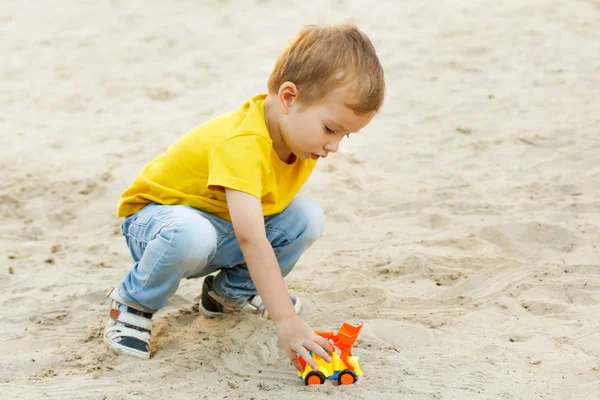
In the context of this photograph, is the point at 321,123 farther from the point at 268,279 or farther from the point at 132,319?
the point at 132,319

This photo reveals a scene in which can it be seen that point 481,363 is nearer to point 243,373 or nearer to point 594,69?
point 243,373

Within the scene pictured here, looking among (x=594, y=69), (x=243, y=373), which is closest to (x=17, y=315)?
(x=243, y=373)

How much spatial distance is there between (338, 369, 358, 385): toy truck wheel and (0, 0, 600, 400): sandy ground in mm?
30

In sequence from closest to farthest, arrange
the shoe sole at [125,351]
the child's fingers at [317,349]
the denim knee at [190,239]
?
the child's fingers at [317,349]
the denim knee at [190,239]
the shoe sole at [125,351]

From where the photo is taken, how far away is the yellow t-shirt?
2.45 meters

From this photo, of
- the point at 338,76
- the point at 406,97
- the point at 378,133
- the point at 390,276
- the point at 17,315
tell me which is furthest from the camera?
the point at 406,97

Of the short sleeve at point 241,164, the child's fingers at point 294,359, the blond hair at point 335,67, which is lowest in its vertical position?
the child's fingers at point 294,359

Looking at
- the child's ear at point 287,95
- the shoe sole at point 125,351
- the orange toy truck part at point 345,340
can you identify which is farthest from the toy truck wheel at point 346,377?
the child's ear at point 287,95

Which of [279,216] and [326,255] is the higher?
[279,216]

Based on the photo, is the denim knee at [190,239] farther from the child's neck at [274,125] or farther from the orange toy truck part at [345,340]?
the orange toy truck part at [345,340]

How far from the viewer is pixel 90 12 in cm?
704

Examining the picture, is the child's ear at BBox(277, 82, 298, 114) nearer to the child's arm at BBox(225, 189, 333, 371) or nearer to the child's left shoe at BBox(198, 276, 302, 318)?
the child's arm at BBox(225, 189, 333, 371)

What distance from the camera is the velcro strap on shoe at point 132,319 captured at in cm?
273

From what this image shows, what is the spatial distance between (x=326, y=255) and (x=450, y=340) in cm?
98
